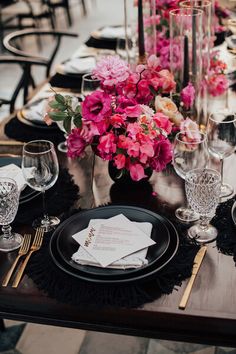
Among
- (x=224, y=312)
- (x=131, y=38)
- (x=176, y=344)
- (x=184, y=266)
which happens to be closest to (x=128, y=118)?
(x=184, y=266)

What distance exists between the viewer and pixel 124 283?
3.93ft

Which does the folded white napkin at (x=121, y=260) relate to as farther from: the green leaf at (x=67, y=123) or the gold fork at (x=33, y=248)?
the green leaf at (x=67, y=123)

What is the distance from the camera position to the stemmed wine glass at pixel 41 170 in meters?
1.43

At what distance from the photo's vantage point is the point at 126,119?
1477 millimetres

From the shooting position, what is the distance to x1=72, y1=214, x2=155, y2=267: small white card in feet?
4.21

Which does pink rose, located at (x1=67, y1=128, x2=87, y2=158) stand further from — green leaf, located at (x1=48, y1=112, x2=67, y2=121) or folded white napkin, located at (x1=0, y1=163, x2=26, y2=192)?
folded white napkin, located at (x1=0, y1=163, x2=26, y2=192)

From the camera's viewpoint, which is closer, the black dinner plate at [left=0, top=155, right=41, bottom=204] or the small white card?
the small white card

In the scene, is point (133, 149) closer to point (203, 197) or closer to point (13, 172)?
point (203, 197)

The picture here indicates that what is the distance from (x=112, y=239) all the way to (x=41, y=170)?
0.27m

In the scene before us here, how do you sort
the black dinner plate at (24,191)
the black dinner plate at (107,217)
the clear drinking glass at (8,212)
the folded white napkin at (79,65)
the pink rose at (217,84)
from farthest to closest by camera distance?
1. the folded white napkin at (79,65)
2. the pink rose at (217,84)
3. the black dinner plate at (24,191)
4. the clear drinking glass at (8,212)
5. the black dinner plate at (107,217)

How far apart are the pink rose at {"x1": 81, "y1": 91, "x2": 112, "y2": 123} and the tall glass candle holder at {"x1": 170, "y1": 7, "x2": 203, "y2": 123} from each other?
1.63 ft

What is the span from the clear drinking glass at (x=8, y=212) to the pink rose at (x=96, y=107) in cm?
27

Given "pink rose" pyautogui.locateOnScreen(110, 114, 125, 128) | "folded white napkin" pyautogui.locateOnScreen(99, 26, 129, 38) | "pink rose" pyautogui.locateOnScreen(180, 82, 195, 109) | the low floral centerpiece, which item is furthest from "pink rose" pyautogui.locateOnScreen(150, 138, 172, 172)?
"folded white napkin" pyautogui.locateOnScreen(99, 26, 129, 38)

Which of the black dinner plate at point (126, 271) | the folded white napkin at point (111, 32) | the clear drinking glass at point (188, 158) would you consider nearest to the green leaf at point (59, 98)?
the clear drinking glass at point (188, 158)
